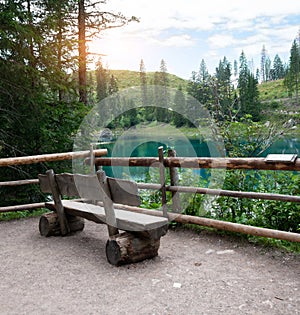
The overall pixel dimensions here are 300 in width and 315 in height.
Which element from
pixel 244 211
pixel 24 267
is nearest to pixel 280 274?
pixel 244 211

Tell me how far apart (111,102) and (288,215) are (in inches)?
309

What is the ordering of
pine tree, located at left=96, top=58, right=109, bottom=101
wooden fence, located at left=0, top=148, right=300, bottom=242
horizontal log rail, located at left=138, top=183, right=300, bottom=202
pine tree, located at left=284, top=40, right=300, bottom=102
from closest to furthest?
wooden fence, located at left=0, top=148, right=300, bottom=242 < horizontal log rail, located at left=138, top=183, right=300, bottom=202 < pine tree, located at left=96, top=58, right=109, bottom=101 < pine tree, located at left=284, top=40, right=300, bottom=102

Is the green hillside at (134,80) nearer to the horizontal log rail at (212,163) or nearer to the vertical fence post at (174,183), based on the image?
the horizontal log rail at (212,163)

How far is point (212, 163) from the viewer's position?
14.1ft

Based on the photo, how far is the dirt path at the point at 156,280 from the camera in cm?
281

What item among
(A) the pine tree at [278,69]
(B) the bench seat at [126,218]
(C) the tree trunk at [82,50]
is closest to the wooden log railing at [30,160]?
(B) the bench seat at [126,218]

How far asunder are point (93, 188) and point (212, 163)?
1459mm

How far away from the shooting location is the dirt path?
2.81 m

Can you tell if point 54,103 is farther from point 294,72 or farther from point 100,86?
point 294,72

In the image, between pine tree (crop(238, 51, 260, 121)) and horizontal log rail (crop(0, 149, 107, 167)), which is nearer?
horizontal log rail (crop(0, 149, 107, 167))

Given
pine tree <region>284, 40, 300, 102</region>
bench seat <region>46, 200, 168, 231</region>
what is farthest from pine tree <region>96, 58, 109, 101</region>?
pine tree <region>284, 40, 300, 102</region>

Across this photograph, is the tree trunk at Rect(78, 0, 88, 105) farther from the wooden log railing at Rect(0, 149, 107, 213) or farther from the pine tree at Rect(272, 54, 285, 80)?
the pine tree at Rect(272, 54, 285, 80)

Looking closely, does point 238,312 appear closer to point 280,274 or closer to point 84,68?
point 280,274

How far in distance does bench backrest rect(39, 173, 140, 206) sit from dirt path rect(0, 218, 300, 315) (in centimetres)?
68
